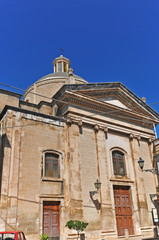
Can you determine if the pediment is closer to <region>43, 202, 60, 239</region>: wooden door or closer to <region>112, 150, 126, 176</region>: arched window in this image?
<region>112, 150, 126, 176</region>: arched window

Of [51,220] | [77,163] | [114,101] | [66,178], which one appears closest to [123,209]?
[77,163]

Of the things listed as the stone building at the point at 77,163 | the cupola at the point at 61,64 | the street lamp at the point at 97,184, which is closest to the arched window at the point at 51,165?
the stone building at the point at 77,163

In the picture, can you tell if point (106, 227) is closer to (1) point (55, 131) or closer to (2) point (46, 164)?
(2) point (46, 164)

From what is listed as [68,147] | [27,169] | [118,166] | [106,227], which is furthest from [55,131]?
[106,227]

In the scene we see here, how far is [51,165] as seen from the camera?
15742 mm

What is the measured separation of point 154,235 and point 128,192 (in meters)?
3.59

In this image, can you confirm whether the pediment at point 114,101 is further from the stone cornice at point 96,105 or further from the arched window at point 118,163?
the arched window at point 118,163

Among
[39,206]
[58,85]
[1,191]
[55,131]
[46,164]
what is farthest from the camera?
[58,85]

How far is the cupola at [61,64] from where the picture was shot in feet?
110

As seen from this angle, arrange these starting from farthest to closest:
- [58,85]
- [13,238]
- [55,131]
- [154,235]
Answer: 1. [58,85]
2. [154,235]
3. [55,131]
4. [13,238]

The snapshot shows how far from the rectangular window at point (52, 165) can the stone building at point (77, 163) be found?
0.10 ft

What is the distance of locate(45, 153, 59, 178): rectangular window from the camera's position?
15500mm

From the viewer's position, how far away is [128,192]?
61.2 ft

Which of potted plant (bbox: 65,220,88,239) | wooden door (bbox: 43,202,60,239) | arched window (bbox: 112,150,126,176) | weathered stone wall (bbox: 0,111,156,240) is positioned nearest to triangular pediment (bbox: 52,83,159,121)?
weathered stone wall (bbox: 0,111,156,240)
